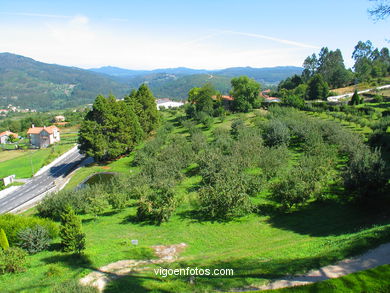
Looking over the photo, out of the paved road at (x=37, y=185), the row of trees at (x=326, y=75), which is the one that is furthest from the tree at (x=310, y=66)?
the paved road at (x=37, y=185)

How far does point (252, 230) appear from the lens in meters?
17.5

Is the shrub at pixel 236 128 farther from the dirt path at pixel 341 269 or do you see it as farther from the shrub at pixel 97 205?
the dirt path at pixel 341 269

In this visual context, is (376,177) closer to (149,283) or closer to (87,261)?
(149,283)

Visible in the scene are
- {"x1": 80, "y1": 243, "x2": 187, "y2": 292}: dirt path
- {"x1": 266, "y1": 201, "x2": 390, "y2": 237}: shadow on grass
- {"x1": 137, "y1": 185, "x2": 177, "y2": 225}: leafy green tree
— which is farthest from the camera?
{"x1": 137, "y1": 185, "x2": 177, "y2": 225}: leafy green tree

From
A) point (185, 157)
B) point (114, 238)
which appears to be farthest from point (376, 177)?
point (185, 157)

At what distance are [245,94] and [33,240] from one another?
57782mm

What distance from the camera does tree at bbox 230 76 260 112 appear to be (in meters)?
65.3

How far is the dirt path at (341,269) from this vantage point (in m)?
9.57

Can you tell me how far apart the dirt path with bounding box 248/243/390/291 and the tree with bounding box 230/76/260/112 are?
5616 centimetres

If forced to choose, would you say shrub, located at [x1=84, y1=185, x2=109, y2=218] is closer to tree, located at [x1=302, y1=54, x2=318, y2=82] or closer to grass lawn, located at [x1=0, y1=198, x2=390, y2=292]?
grass lawn, located at [x1=0, y1=198, x2=390, y2=292]

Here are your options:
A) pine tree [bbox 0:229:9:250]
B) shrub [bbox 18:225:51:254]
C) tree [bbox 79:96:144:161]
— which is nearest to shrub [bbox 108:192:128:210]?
shrub [bbox 18:225:51:254]

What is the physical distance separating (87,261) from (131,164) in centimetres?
2965

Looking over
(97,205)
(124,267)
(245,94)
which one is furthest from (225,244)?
(245,94)

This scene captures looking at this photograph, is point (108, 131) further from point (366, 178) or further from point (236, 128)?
point (366, 178)
